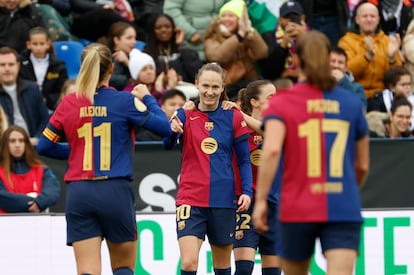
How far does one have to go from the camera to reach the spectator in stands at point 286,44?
→ 16328 mm

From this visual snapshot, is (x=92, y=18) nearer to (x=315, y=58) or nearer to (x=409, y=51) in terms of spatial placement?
(x=409, y=51)

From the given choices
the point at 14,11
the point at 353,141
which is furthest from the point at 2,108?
the point at 353,141

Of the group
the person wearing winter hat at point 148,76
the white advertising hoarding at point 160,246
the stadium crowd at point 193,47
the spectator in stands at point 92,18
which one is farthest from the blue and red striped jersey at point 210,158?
the spectator in stands at point 92,18

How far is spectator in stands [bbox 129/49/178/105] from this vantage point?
609 inches

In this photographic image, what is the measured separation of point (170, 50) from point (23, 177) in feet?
13.2

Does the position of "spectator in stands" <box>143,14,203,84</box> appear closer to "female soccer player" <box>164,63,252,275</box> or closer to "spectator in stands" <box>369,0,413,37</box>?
"spectator in stands" <box>369,0,413,37</box>

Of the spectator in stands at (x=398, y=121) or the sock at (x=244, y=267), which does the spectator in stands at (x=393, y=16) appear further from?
the sock at (x=244, y=267)

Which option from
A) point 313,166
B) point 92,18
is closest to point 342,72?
point 92,18

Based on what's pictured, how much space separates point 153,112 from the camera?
10.0 m

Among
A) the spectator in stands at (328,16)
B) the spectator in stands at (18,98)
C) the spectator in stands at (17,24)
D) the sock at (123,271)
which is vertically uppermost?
the spectator in stands at (328,16)

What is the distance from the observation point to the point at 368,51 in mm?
16250

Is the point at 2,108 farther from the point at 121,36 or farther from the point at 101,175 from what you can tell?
the point at 101,175

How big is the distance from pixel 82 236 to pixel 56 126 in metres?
0.95

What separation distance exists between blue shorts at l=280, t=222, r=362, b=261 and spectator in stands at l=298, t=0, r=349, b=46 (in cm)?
950
